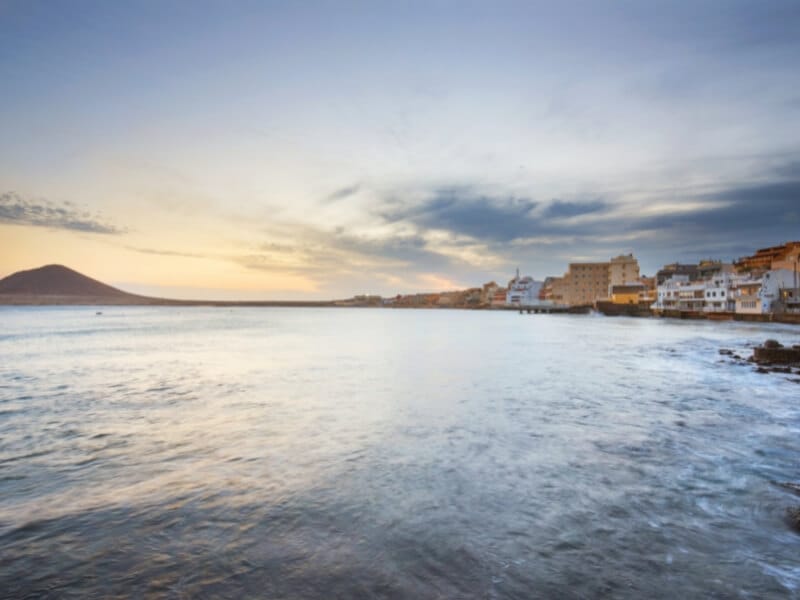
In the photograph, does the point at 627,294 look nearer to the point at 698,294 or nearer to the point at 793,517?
the point at 698,294

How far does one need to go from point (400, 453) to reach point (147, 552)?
5.31 metres

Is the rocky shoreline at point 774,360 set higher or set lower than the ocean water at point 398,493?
higher

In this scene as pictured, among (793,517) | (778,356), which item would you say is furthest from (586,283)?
(793,517)

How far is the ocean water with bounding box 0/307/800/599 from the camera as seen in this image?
4.86 meters

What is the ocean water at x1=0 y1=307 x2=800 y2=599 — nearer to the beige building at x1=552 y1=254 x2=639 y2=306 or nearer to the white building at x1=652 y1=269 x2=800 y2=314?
the white building at x1=652 y1=269 x2=800 y2=314

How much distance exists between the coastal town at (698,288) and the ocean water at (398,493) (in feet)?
230

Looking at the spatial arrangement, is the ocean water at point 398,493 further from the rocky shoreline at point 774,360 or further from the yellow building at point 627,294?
the yellow building at point 627,294

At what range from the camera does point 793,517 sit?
632 centimetres

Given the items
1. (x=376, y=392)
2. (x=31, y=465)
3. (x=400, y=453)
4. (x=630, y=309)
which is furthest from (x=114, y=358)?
(x=630, y=309)

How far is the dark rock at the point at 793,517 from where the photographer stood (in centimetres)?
605

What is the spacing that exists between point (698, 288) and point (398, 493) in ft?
348

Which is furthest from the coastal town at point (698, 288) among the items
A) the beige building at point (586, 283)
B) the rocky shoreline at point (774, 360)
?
the rocky shoreline at point (774, 360)

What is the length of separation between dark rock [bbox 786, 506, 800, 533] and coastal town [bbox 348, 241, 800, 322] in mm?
74303

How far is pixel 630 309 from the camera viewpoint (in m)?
118
